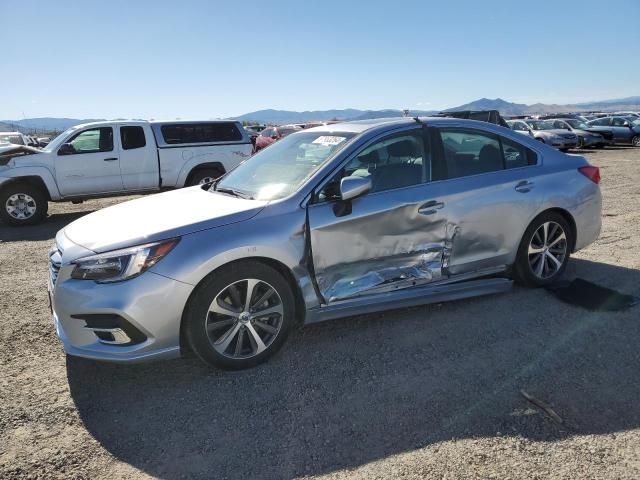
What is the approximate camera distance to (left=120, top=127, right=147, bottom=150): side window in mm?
10000

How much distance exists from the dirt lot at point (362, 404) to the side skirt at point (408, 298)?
195mm

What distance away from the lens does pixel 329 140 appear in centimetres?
411

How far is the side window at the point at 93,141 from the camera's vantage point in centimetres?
968

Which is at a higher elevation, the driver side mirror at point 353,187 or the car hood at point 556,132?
the car hood at point 556,132

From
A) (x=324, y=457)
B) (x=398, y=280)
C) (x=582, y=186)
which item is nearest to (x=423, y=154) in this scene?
(x=398, y=280)

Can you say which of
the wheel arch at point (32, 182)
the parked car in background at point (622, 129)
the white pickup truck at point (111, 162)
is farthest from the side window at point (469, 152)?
the parked car in background at point (622, 129)

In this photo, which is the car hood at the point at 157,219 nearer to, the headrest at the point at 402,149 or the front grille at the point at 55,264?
the front grille at the point at 55,264

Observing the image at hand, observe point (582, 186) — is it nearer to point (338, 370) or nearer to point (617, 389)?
point (617, 389)

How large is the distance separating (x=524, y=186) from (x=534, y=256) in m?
0.69

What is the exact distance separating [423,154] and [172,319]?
7.83ft

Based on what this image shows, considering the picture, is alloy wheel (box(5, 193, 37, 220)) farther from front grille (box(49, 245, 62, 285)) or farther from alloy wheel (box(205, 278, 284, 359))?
alloy wheel (box(205, 278, 284, 359))

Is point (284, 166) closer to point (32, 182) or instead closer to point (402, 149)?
point (402, 149)

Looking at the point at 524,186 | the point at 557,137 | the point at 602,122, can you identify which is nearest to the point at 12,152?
the point at 524,186

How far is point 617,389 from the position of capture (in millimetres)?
3066
